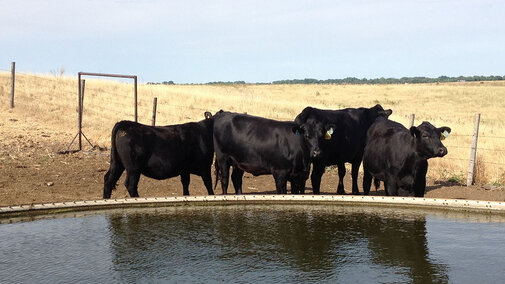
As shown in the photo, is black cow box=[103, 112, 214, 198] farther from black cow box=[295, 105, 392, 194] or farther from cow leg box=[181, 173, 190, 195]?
black cow box=[295, 105, 392, 194]

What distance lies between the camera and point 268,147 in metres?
10.8

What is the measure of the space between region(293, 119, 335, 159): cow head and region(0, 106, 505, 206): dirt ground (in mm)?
2721

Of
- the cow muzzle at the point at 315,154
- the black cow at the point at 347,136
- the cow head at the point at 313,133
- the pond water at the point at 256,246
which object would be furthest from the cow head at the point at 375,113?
the pond water at the point at 256,246

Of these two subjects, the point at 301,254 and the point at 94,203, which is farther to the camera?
the point at 94,203

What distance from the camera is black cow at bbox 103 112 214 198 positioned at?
1020 centimetres

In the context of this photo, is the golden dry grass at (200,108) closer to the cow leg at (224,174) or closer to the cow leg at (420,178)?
the cow leg at (420,178)

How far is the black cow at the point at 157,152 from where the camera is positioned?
1020cm

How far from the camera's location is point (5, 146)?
17.3 m

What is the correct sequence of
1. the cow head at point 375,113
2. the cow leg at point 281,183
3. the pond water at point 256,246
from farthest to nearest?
the cow head at point 375,113 < the cow leg at point 281,183 < the pond water at point 256,246

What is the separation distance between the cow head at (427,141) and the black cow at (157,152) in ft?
12.3

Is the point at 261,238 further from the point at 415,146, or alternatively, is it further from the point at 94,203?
the point at 415,146

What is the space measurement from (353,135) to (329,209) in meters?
4.33

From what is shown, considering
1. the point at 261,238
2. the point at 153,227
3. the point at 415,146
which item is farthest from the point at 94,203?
the point at 415,146

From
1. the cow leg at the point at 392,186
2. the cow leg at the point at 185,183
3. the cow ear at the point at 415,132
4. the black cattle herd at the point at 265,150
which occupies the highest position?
the cow ear at the point at 415,132
